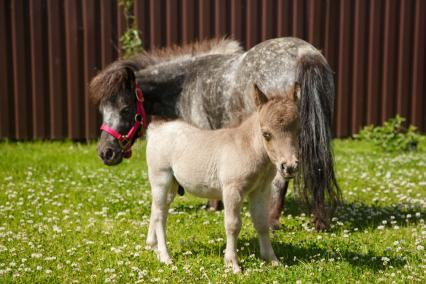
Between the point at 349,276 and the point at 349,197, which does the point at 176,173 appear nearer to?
the point at 349,276

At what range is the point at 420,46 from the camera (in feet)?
48.9

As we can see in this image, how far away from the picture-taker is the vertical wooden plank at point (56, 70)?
1386cm

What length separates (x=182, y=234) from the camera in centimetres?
686

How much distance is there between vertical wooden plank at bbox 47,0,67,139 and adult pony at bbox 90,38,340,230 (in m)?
5.95

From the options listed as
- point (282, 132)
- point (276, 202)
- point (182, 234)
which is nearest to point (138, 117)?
point (182, 234)

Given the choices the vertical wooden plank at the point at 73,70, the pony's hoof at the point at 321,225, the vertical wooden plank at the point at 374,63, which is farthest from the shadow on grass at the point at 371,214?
the vertical wooden plank at the point at 73,70

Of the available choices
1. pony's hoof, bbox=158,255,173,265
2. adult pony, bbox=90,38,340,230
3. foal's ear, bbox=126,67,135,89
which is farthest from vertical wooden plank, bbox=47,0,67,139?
pony's hoof, bbox=158,255,173,265

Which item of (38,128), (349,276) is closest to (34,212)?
(349,276)

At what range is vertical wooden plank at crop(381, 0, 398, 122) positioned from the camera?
14742 mm

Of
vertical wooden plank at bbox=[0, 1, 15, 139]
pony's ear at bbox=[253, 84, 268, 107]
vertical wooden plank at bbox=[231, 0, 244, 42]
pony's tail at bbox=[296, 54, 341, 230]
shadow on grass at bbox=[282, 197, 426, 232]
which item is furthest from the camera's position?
vertical wooden plank at bbox=[231, 0, 244, 42]

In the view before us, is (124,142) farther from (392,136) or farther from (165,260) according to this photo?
(392,136)

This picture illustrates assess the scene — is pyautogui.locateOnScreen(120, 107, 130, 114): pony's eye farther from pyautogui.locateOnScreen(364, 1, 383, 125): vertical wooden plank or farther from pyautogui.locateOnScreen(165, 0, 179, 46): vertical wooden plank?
pyautogui.locateOnScreen(364, 1, 383, 125): vertical wooden plank

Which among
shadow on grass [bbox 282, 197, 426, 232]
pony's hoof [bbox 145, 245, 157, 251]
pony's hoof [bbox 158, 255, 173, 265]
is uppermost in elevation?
pony's hoof [bbox 158, 255, 173, 265]

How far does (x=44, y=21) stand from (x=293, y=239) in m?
9.97
